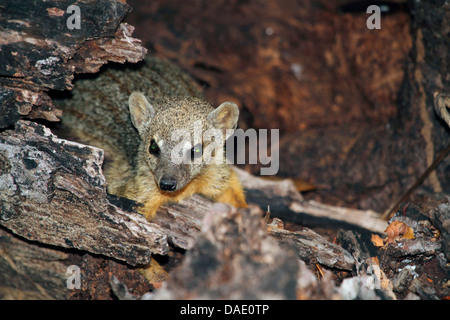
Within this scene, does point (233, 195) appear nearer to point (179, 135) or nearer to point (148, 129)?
point (179, 135)

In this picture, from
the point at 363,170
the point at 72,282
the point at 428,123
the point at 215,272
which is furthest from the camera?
the point at 363,170

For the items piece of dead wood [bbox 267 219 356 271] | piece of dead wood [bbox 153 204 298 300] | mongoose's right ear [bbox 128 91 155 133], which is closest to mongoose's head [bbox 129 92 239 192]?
mongoose's right ear [bbox 128 91 155 133]

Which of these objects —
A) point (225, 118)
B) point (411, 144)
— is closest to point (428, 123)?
point (411, 144)

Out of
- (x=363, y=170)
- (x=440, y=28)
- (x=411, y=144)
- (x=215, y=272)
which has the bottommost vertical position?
(x=215, y=272)

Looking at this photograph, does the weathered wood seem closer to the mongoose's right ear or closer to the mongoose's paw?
the mongoose's right ear

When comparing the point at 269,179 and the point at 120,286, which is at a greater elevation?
the point at 269,179

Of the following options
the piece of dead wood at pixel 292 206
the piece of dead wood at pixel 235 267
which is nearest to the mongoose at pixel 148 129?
the piece of dead wood at pixel 292 206

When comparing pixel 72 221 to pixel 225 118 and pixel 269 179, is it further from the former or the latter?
pixel 269 179
